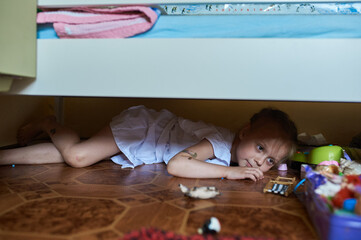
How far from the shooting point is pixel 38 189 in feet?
3.40

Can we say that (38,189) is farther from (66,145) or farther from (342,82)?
(342,82)

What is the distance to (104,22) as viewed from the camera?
0.99 metres

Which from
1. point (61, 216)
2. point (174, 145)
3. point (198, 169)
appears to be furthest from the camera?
point (174, 145)

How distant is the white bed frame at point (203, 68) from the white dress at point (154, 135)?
0.48 meters

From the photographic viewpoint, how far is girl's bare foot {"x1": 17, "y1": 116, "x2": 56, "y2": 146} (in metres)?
1.58

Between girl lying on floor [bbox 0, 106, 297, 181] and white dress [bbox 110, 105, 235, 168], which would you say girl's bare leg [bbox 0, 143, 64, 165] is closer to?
girl lying on floor [bbox 0, 106, 297, 181]

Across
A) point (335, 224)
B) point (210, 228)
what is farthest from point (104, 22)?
point (335, 224)

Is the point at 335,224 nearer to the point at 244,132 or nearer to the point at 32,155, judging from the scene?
the point at 244,132

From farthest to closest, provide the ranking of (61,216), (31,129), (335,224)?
1. (31,129)
2. (61,216)
3. (335,224)

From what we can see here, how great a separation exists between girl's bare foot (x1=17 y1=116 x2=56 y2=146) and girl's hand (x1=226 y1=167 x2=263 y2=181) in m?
0.90

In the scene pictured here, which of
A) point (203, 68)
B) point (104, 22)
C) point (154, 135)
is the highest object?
point (104, 22)

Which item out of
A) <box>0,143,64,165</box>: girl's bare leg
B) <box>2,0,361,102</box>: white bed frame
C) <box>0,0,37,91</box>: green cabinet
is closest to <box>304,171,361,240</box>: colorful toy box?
<box>2,0,361,102</box>: white bed frame

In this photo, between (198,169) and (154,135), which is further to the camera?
(154,135)

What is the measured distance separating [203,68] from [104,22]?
34cm
